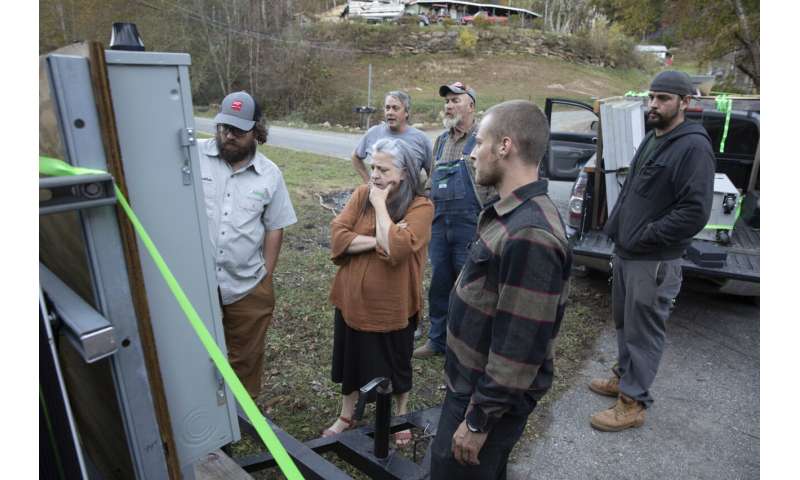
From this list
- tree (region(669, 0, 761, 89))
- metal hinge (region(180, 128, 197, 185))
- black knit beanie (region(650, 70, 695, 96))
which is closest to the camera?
metal hinge (region(180, 128, 197, 185))

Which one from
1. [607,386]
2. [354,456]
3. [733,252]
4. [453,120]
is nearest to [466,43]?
[733,252]

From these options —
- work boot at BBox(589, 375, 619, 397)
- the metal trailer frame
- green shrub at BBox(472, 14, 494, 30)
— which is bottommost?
work boot at BBox(589, 375, 619, 397)

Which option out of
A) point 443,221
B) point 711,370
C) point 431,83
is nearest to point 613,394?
point 711,370

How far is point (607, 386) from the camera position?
3713mm

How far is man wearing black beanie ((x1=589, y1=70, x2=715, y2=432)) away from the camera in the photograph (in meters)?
3.02

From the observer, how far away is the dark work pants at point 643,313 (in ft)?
10.5

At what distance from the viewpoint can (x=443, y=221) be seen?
3.91m

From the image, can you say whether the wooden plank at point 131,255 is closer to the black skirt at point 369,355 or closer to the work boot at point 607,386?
the black skirt at point 369,355

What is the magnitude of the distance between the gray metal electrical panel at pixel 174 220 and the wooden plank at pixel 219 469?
48 centimetres

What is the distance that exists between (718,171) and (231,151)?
5.50 meters

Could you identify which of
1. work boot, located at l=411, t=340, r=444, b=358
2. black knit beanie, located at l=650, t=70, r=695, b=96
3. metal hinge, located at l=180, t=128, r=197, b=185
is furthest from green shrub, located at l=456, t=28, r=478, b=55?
metal hinge, located at l=180, t=128, r=197, b=185

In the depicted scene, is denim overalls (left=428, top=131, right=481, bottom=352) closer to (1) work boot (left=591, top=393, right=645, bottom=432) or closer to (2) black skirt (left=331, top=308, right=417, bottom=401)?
(2) black skirt (left=331, top=308, right=417, bottom=401)

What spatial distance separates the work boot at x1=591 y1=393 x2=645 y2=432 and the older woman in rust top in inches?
53.2

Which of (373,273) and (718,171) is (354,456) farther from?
(718,171)
